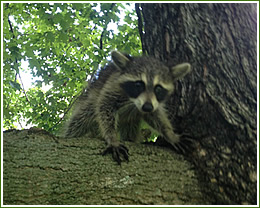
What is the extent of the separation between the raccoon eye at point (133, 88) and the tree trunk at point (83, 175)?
43.4 inches

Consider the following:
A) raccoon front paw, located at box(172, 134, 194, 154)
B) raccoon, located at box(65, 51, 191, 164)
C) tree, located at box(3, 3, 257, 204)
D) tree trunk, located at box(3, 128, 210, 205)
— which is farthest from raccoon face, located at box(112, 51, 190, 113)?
tree trunk, located at box(3, 128, 210, 205)

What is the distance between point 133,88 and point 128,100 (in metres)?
0.30

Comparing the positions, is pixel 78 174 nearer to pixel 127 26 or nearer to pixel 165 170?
pixel 165 170

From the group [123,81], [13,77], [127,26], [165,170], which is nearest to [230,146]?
[165,170]

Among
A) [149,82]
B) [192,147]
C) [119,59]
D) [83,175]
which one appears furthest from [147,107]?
[83,175]

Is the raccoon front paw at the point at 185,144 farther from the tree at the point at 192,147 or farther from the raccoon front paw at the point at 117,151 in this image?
the raccoon front paw at the point at 117,151

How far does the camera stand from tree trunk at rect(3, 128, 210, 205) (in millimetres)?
2414

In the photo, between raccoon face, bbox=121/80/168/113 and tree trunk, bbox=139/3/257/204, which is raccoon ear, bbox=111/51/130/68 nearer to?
raccoon face, bbox=121/80/168/113

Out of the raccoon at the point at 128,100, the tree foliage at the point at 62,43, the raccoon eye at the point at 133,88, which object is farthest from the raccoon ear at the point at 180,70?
the tree foliage at the point at 62,43

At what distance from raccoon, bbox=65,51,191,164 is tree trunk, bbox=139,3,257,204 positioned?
0.20 meters

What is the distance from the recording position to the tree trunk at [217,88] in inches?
106

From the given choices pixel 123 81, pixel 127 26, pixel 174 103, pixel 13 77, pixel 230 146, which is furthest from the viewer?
pixel 13 77

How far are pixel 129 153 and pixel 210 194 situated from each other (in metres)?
0.91

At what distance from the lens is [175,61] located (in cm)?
365
